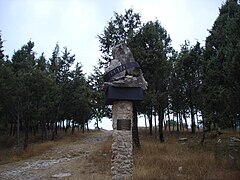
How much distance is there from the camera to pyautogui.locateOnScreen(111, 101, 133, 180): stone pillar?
29.8 ft

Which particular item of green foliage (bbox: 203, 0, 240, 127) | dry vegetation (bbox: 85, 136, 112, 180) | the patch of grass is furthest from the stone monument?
green foliage (bbox: 203, 0, 240, 127)

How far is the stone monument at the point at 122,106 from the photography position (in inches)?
359

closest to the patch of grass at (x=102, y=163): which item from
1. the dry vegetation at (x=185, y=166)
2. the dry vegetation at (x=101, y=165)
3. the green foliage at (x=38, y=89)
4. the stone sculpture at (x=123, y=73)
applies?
the dry vegetation at (x=101, y=165)

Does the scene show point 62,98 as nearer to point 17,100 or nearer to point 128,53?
point 17,100

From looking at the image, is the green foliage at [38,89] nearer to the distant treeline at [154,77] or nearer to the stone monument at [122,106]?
the distant treeline at [154,77]

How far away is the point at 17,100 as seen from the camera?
86.2 ft

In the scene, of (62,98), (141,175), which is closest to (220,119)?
(141,175)

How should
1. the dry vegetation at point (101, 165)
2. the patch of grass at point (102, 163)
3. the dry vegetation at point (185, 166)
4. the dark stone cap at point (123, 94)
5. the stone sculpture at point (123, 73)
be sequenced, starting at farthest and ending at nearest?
the patch of grass at point (102, 163) < the dry vegetation at point (101, 165) < the dry vegetation at point (185, 166) < the stone sculpture at point (123, 73) < the dark stone cap at point (123, 94)

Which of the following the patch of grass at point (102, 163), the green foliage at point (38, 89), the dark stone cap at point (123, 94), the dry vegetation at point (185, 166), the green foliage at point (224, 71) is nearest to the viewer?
the dark stone cap at point (123, 94)

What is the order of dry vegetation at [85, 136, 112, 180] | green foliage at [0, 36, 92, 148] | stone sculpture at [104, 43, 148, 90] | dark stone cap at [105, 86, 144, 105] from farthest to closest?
green foliage at [0, 36, 92, 148], dry vegetation at [85, 136, 112, 180], stone sculpture at [104, 43, 148, 90], dark stone cap at [105, 86, 144, 105]

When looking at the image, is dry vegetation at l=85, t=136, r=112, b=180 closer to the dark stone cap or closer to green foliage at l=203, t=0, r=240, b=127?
the dark stone cap

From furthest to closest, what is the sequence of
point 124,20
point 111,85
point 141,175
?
point 124,20 < point 141,175 < point 111,85

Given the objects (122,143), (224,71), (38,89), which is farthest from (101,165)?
(38,89)

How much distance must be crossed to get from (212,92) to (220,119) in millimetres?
1658
